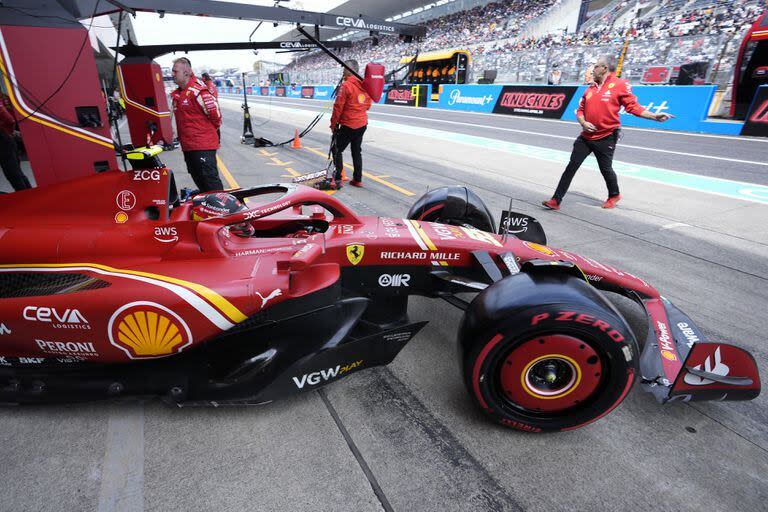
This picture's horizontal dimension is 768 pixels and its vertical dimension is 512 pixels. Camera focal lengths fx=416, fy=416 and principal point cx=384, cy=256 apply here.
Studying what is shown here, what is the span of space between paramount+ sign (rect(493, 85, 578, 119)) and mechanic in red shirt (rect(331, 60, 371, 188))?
43.3 ft

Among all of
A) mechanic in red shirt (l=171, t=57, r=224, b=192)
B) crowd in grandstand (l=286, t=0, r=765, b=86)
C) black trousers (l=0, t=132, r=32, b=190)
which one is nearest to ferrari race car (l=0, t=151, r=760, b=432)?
mechanic in red shirt (l=171, t=57, r=224, b=192)

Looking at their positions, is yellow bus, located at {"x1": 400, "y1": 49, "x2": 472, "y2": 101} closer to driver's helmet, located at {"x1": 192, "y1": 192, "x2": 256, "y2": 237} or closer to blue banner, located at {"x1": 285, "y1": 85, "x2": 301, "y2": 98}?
blue banner, located at {"x1": 285, "y1": 85, "x2": 301, "y2": 98}

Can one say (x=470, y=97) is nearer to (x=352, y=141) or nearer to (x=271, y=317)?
(x=352, y=141)

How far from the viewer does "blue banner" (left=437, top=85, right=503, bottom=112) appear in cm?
2067

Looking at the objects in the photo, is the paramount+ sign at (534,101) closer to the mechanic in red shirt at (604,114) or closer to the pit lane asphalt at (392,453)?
the mechanic in red shirt at (604,114)

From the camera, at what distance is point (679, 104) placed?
13492 millimetres

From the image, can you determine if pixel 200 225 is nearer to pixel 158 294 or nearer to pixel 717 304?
pixel 158 294

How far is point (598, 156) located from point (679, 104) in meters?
10.9

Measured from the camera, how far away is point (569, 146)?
11023mm

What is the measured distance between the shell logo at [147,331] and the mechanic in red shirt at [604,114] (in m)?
5.25

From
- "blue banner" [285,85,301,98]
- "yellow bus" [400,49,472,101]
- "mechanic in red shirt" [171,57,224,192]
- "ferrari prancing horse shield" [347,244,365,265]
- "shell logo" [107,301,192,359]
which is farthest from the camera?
"blue banner" [285,85,301,98]

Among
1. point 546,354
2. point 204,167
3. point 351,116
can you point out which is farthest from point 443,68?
point 546,354

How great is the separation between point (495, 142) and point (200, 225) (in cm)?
1083

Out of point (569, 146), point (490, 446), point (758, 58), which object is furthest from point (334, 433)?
point (758, 58)
